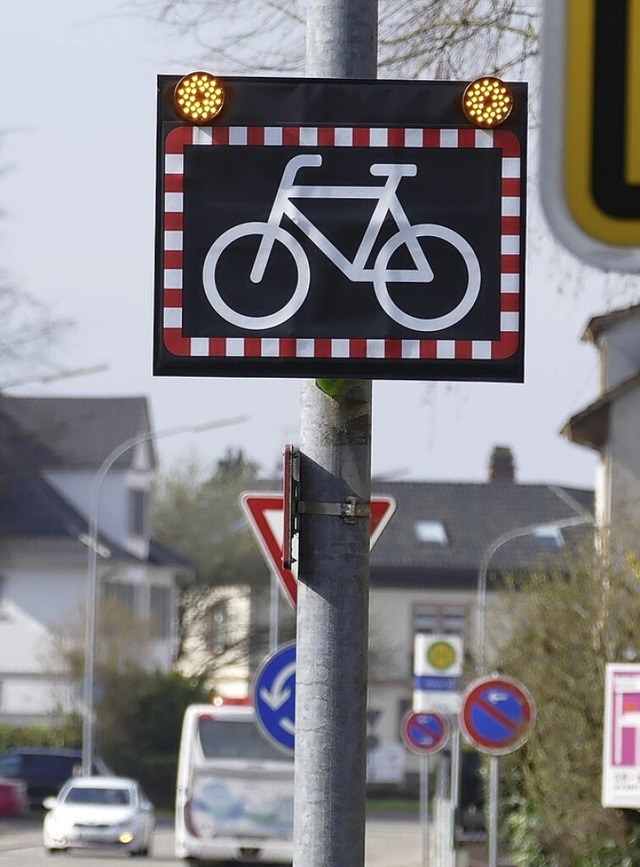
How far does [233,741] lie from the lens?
88.4 ft

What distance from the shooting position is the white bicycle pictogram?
15.2ft

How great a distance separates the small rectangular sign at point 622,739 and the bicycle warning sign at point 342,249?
26.8 feet

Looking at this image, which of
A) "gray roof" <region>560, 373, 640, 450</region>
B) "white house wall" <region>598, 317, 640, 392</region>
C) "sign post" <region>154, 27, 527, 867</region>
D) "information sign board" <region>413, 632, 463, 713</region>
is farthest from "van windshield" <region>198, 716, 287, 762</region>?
"sign post" <region>154, 27, 527, 867</region>

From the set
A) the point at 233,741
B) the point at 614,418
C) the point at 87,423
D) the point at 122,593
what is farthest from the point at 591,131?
the point at 87,423

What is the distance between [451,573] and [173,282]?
66.3 m

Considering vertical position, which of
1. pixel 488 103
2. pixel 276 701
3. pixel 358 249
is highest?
pixel 488 103

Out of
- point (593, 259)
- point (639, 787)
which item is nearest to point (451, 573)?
point (639, 787)

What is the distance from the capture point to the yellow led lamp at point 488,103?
472cm

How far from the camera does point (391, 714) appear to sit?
71062 millimetres

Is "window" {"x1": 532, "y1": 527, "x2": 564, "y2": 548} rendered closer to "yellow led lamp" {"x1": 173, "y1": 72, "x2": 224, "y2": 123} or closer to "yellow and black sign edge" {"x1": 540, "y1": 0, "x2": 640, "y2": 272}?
"yellow led lamp" {"x1": 173, "y1": 72, "x2": 224, "y2": 123}

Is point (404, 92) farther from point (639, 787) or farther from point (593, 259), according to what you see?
point (639, 787)

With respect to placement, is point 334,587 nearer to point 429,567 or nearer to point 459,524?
point 429,567

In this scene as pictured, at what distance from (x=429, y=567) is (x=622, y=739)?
190ft

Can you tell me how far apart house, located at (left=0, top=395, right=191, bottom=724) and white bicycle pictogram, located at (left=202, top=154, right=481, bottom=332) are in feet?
143
